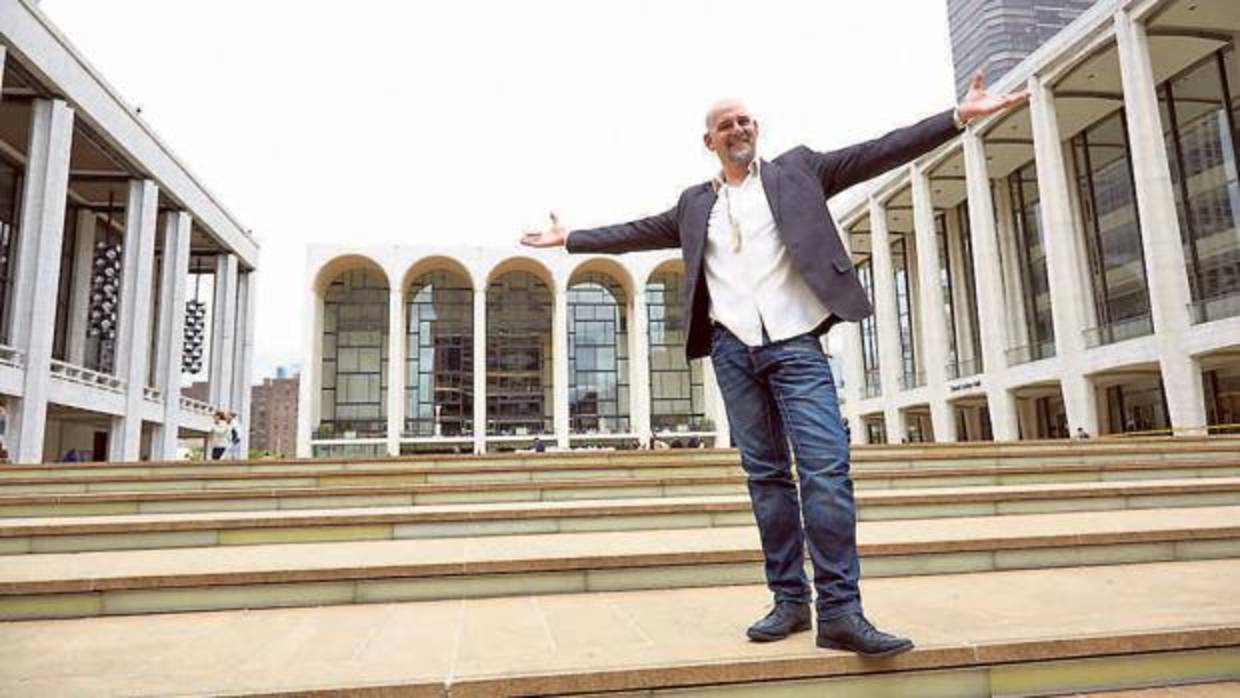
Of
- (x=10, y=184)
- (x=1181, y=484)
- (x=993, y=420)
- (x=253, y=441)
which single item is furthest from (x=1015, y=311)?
(x=253, y=441)

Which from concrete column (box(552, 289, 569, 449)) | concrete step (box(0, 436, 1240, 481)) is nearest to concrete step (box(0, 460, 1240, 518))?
concrete step (box(0, 436, 1240, 481))

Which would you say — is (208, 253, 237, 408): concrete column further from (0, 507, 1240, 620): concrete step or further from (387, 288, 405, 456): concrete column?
(0, 507, 1240, 620): concrete step

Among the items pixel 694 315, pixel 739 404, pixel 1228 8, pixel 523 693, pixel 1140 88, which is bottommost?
pixel 523 693

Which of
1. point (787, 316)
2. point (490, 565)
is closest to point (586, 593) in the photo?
point (490, 565)

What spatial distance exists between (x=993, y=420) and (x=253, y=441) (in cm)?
14770

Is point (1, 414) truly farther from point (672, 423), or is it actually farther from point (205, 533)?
point (672, 423)

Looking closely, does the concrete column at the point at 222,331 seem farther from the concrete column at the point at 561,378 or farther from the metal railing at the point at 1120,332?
the metal railing at the point at 1120,332

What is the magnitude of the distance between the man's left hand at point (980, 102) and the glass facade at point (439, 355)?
150 feet

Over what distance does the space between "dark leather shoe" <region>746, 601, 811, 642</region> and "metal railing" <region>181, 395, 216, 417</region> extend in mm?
37960

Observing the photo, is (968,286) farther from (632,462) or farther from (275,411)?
(275,411)

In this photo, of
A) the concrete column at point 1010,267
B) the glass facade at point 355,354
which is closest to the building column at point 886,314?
the concrete column at point 1010,267

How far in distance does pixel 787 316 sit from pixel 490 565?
1.79 meters

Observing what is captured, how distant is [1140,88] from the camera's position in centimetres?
2153

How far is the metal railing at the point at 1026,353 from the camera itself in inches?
1138
